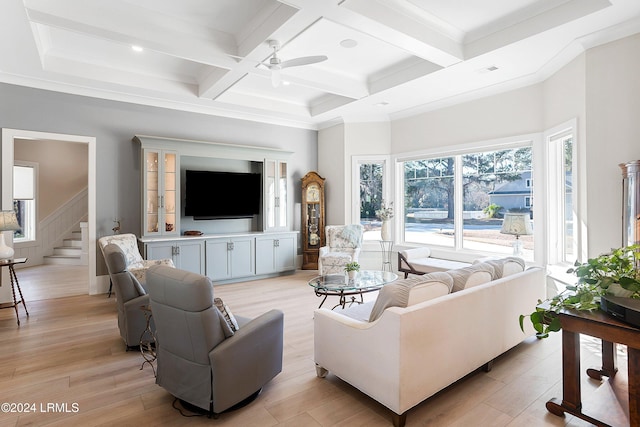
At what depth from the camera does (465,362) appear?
2424mm

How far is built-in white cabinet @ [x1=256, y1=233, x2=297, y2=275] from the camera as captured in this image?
19.8 ft

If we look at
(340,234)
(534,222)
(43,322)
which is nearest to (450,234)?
(534,222)

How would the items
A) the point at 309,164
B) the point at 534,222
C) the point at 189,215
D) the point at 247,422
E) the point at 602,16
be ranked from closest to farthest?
1. the point at 247,422
2. the point at 602,16
3. the point at 534,222
4. the point at 189,215
5. the point at 309,164

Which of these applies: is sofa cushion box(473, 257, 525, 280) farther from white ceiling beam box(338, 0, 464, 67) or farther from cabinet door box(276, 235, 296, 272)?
cabinet door box(276, 235, 296, 272)

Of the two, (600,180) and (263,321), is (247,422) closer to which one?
(263,321)

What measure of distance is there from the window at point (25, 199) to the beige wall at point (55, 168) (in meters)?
0.14

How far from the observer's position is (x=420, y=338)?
2.07m

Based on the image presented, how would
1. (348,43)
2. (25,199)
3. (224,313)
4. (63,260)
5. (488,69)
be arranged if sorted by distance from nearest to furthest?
(224,313) → (348,43) → (488,69) → (25,199) → (63,260)

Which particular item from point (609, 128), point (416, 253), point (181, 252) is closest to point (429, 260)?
point (416, 253)

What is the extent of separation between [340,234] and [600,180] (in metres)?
3.78

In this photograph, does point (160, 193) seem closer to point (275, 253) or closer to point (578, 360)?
point (275, 253)

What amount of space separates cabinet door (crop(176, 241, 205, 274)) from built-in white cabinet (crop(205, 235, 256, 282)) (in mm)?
94

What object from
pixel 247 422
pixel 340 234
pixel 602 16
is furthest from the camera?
pixel 340 234

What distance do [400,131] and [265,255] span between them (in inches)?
133
